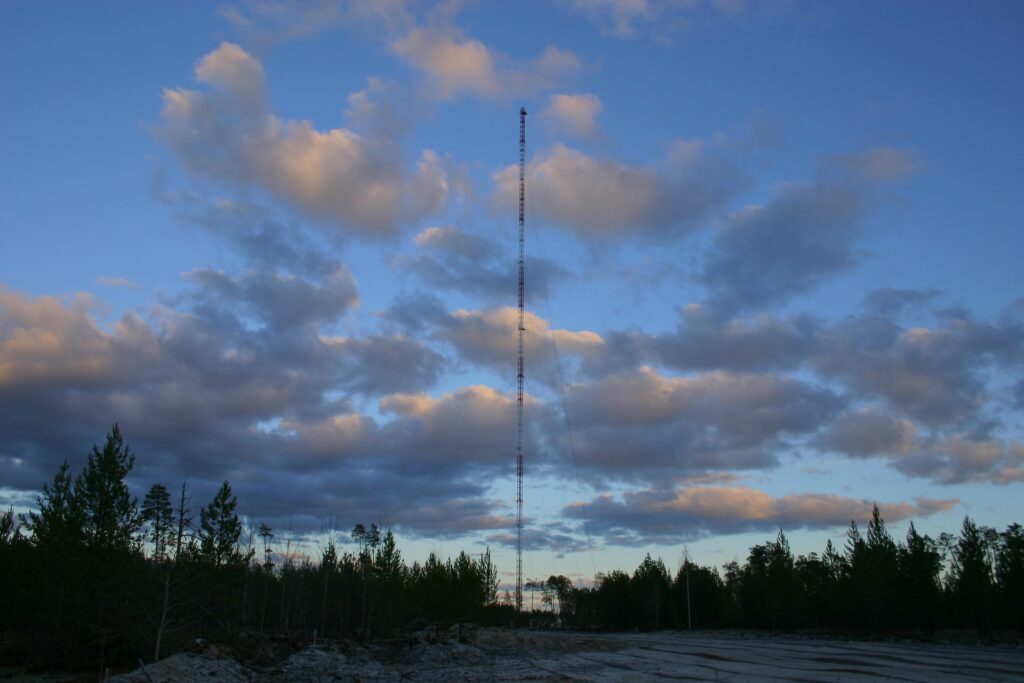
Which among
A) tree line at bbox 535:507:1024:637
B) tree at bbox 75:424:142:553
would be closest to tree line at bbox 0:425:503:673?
tree at bbox 75:424:142:553

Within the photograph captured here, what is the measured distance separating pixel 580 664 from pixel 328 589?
199ft

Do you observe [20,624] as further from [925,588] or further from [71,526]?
[925,588]

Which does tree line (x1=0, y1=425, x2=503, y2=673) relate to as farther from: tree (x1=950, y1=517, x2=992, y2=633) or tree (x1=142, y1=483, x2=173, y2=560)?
tree (x1=950, y1=517, x2=992, y2=633)

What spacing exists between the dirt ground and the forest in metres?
5.20

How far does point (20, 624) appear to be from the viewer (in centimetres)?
5803

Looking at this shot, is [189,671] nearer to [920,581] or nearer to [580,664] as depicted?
[580,664]

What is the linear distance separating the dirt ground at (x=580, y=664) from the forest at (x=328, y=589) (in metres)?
5.20

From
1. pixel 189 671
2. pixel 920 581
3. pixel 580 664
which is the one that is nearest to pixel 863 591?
pixel 920 581

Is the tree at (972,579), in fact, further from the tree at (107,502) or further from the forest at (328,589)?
the tree at (107,502)

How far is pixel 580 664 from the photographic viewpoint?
5688cm

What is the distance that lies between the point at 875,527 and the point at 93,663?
305ft

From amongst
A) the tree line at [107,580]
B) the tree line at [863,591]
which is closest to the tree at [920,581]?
the tree line at [863,591]

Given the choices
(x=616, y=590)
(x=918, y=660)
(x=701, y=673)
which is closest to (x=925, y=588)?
(x=918, y=660)

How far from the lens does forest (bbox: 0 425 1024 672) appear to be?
159 feet
